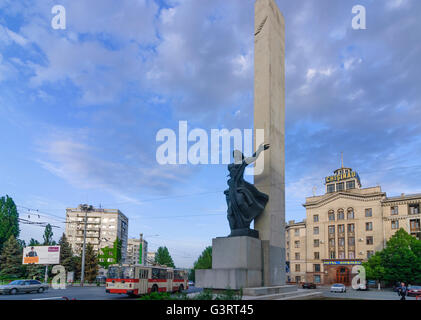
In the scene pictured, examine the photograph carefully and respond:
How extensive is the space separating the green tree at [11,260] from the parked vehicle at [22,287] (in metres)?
26.9

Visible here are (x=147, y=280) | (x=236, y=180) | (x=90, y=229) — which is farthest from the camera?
(x=90, y=229)

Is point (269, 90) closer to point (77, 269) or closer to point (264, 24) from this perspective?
point (264, 24)

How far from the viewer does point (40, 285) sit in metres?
30.8

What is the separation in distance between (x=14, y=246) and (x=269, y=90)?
5064cm

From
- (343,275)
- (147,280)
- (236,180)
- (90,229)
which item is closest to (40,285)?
(147,280)

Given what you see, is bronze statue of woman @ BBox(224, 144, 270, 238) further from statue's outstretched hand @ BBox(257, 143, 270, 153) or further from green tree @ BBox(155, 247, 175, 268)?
green tree @ BBox(155, 247, 175, 268)

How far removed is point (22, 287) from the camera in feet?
95.6

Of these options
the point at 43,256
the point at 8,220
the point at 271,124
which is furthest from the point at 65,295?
the point at 8,220

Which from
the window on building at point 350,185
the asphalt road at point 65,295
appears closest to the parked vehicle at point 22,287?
the asphalt road at point 65,295

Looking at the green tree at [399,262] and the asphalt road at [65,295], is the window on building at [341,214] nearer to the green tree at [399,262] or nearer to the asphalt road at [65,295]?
the green tree at [399,262]

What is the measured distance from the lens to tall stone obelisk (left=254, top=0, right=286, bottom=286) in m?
18.9

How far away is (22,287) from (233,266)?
21046 mm

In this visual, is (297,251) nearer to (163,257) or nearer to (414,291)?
(414,291)
